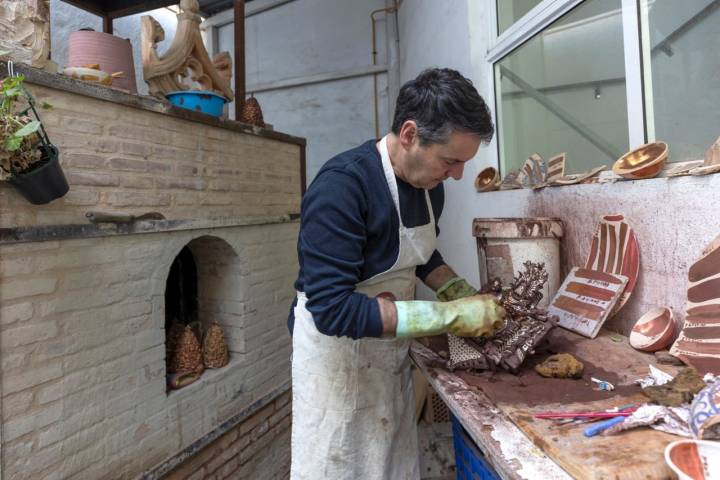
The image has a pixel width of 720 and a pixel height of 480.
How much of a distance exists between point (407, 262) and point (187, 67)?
94.8 inches

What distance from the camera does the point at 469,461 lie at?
1522 mm

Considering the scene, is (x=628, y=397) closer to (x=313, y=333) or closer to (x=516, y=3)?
(x=313, y=333)

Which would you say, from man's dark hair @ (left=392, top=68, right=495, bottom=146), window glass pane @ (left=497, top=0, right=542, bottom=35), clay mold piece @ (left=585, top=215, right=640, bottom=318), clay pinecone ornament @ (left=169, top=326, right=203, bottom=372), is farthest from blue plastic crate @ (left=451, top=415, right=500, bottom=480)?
window glass pane @ (left=497, top=0, right=542, bottom=35)

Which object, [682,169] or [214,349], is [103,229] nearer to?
[214,349]

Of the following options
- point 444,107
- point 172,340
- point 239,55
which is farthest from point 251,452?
point 239,55

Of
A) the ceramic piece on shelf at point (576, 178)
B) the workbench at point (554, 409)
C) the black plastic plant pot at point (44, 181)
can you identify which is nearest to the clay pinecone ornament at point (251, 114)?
the black plastic plant pot at point (44, 181)

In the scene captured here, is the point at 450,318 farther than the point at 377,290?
No

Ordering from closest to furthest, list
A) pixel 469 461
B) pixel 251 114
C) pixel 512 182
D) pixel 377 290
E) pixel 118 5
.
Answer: pixel 469 461 < pixel 377 290 < pixel 512 182 < pixel 251 114 < pixel 118 5

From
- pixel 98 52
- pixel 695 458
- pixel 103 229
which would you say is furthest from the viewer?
pixel 98 52

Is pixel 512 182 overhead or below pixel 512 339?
overhead

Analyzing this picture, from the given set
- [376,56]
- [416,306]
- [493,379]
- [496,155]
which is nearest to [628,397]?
[493,379]

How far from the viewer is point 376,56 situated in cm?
631

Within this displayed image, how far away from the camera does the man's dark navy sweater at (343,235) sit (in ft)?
4.26

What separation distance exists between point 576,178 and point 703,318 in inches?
31.4
